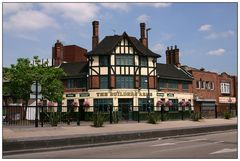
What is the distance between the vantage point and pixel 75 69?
162 ft

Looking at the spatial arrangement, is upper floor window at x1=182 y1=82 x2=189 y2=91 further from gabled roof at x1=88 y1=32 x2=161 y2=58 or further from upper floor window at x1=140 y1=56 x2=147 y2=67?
upper floor window at x1=140 y1=56 x2=147 y2=67

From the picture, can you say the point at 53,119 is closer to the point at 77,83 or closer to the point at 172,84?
the point at 77,83

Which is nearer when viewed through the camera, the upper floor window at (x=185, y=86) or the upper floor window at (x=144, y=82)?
the upper floor window at (x=144, y=82)

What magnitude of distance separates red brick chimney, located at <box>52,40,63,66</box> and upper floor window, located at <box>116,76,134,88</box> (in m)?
11.1

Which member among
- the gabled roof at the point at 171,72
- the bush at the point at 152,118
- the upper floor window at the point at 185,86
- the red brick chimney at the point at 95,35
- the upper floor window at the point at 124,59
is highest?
the red brick chimney at the point at 95,35

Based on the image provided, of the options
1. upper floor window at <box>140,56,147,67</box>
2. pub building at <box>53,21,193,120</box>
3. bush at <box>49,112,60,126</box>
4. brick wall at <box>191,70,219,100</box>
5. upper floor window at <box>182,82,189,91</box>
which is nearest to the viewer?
bush at <box>49,112,60,126</box>

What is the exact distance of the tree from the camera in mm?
40094

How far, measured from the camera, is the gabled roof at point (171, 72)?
49.9 metres

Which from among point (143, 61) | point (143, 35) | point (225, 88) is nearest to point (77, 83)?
A: point (143, 61)

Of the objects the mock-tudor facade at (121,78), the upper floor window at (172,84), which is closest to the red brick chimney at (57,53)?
the mock-tudor facade at (121,78)

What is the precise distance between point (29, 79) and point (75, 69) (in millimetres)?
10009

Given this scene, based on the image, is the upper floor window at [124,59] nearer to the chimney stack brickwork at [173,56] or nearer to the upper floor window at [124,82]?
the upper floor window at [124,82]

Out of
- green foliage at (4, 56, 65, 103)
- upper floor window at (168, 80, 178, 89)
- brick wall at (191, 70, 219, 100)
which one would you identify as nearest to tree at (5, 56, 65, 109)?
green foliage at (4, 56, 65, 103)

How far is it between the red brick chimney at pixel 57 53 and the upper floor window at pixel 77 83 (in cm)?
553
